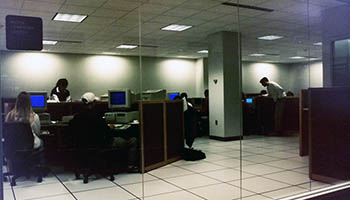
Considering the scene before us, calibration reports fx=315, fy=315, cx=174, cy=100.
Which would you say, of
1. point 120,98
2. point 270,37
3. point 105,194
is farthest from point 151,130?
point 270,37

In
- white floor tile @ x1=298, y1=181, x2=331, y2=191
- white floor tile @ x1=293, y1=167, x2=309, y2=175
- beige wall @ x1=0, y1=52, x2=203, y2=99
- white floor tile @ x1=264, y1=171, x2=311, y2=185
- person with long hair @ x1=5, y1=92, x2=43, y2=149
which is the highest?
beige wall @ x1=0, y1=52, x2=203, y2=99

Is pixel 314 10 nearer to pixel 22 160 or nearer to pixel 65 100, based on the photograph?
pixel 65 100

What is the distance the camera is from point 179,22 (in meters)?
7.04

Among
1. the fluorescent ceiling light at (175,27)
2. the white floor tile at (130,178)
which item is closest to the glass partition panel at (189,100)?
the fluorescent ceiling light at (175,27)

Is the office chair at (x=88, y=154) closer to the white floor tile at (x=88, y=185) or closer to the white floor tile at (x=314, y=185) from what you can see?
the white floor tile at (x=88, y=185)

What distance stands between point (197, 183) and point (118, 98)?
166 cm

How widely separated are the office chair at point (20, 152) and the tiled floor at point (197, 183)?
0.65 feet

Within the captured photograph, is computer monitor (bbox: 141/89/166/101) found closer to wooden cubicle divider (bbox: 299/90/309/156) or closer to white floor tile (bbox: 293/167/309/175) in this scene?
white floor tile (bbox: 293/167/309/175)

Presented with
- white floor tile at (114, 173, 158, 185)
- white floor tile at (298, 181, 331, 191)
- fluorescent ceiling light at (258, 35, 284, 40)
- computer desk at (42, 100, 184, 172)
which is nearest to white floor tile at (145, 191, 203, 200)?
white floor tile at (114, 173, 158, 185)

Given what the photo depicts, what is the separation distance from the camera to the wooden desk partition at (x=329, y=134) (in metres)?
4.20

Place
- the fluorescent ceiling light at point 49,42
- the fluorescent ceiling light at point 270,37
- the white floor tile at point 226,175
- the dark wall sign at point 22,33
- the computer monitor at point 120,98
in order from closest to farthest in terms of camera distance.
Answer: the dark wall sign at point 22,33
the fluorescent ceiling light at point 49,42
the computer monitor at point 120,98
the white floor tile at point 226,175
the fluorescent ceiling light at point 270,37

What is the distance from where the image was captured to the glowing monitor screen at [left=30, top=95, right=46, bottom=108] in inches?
133

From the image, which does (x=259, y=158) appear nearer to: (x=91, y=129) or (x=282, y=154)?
(x=282, y=154)

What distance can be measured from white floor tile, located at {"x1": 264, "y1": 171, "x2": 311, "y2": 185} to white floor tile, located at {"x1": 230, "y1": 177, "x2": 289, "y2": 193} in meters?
0.17
